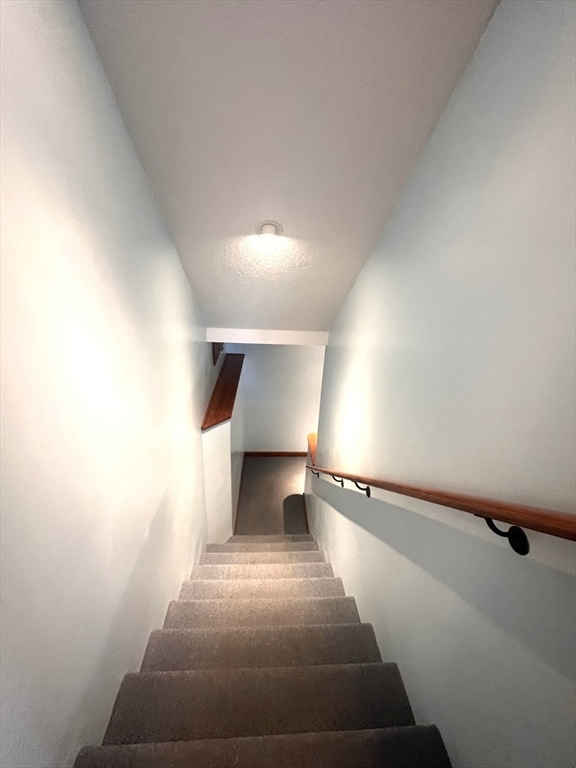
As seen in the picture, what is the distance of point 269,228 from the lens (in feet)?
5.64

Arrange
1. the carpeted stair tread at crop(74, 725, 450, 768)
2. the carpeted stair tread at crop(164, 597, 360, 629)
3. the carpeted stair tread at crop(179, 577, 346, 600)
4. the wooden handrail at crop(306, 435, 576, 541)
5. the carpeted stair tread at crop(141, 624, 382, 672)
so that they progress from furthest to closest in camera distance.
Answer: the carpeted stair tread at crop(179, 577, 346, 600) < the carpeted stair tread at crop(164, 597, 360, 629) < the carpeted stair tread at crop(141, 624, 382, 672) < the carpeted stair tread at crop(74, 725, 450, 768) < the wooden handrail at crop(306, 435, 576, 541)

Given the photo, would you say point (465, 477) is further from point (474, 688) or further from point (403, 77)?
point (403, 77)

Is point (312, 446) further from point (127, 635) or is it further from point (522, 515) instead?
point (522, 515)

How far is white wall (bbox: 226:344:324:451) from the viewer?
5.54 meters

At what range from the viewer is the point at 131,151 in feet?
3.93

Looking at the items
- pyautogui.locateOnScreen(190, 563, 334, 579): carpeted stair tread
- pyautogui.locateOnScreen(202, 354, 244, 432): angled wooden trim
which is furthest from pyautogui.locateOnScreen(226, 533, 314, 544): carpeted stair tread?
pyautogui.locateOnScreen(202, 354, 244, 432): angled wooden trim

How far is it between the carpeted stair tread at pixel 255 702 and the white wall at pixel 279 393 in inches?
174

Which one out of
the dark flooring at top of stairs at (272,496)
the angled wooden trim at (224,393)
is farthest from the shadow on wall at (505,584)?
the dark flooring at top of stairs at (272,496)

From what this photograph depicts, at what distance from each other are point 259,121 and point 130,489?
4.75 feet

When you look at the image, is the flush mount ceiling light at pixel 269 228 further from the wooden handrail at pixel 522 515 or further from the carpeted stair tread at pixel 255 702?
the carpeted stair tread at pixel 255 702

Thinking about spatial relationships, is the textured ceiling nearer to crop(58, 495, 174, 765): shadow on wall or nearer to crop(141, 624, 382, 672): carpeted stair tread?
crop(58, 495, 174, 765): shadow on wall

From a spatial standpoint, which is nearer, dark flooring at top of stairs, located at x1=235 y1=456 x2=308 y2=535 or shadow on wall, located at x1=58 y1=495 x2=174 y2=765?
shadow on wall, located at x1=58 y1=495 x2=174 y2=765

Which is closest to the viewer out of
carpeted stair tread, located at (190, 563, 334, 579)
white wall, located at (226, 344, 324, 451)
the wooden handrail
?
the wooden handrail

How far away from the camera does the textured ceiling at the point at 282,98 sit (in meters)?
0.83
